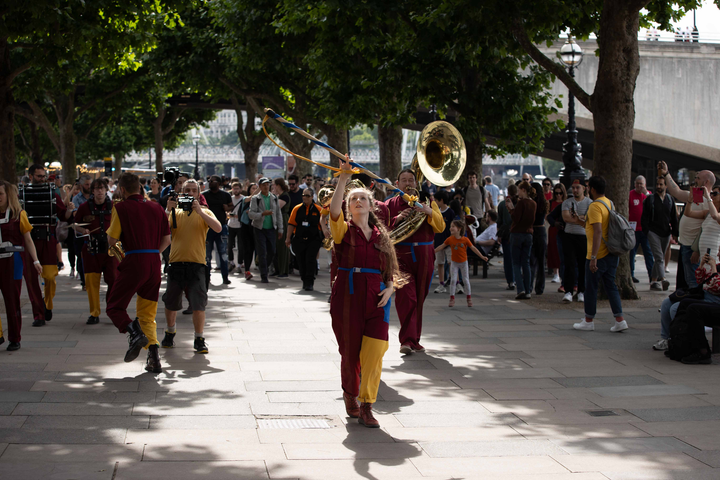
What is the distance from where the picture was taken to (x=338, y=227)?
571cm

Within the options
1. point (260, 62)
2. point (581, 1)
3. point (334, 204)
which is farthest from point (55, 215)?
point (260, 62)

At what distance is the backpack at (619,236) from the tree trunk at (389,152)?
13.4m

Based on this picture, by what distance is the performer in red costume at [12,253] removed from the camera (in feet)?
26.3

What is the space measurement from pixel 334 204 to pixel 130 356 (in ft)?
8.69

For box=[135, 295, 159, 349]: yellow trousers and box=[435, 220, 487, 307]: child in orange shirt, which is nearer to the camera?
box=[135, 295, 159, 349]: yellow trousers

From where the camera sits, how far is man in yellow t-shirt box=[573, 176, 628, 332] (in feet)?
30.9

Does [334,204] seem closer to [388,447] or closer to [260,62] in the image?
[388,447]

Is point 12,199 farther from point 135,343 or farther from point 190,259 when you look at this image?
point 135,343

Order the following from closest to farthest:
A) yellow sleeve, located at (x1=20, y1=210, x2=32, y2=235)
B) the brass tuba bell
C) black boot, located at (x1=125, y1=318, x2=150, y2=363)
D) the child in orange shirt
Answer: black boot, located at (x1=125, y1=318, x2=150, y2=363)
the brass tuba bell
yellow sleeve, located at (x1=20, y1=210, x2=32, y2=235)
the child in orange shirt

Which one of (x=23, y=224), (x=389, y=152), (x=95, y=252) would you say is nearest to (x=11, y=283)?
(x=23, y=224)

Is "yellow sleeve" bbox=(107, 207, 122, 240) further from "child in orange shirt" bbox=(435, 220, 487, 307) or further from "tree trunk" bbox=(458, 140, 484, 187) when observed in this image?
"tree trunk" bbox=(458, 140, 484, 187)

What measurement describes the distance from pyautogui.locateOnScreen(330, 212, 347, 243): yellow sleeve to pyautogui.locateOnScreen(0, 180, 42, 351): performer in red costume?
3892 mm

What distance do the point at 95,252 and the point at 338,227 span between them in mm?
5062

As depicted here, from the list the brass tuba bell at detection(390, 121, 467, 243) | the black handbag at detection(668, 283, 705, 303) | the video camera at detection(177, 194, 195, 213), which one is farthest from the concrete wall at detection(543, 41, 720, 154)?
the video camera at detection(177, 194, 195, 213)
